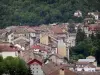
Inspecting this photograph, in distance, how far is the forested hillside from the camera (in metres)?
68.6

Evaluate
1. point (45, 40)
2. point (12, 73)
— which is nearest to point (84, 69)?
point (45, 40)

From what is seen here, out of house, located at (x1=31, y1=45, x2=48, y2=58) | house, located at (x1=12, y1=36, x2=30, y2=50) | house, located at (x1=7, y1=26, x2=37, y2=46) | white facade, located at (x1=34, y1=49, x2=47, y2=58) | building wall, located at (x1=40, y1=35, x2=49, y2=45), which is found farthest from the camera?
house, located at (x1=7, y1=26, x2=37, y2=46)

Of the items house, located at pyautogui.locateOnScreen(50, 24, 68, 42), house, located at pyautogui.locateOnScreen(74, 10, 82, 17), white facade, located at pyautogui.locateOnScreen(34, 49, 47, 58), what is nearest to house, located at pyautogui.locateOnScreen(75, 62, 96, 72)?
white facade, located at pyautogui.locateOnScreen(34, 49, 47, 58)

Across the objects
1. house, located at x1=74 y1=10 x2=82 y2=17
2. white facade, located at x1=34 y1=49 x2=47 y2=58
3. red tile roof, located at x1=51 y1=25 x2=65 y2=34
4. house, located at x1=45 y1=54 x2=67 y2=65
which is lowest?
house, located at x1=45 y1=54 x2=67 y2=65

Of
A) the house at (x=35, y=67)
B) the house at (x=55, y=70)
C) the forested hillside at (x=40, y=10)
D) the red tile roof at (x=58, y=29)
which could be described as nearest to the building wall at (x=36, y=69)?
the house at (x=35, y=67)

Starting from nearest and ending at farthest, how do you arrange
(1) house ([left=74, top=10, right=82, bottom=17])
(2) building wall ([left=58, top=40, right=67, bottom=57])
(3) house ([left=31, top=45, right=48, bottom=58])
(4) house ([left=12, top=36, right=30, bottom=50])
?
(3) house ([left=31, top=45, right=48, bottom=58])
(2) building wall ([left=58, top=40, right=67, bottom=57])
(4) house ([left=12, top=36, right=30, bottom=50])
(1) house ([left=74, top=10, right=82, bottom=17])

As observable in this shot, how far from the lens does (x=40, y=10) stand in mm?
69812

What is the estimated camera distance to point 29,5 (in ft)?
237

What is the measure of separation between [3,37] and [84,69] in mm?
12343

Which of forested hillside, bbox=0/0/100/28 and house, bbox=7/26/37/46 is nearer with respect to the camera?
house, bbox=7/26/37/46

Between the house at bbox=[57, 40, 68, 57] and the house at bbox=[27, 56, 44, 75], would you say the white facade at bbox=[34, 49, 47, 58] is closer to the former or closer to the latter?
the house at bbox=[57, 40, 68, 57]

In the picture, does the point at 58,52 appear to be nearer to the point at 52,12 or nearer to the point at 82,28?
the point at 82,28

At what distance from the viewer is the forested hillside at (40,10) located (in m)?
68.6

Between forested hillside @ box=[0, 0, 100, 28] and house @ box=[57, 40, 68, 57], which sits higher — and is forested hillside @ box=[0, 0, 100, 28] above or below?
above
